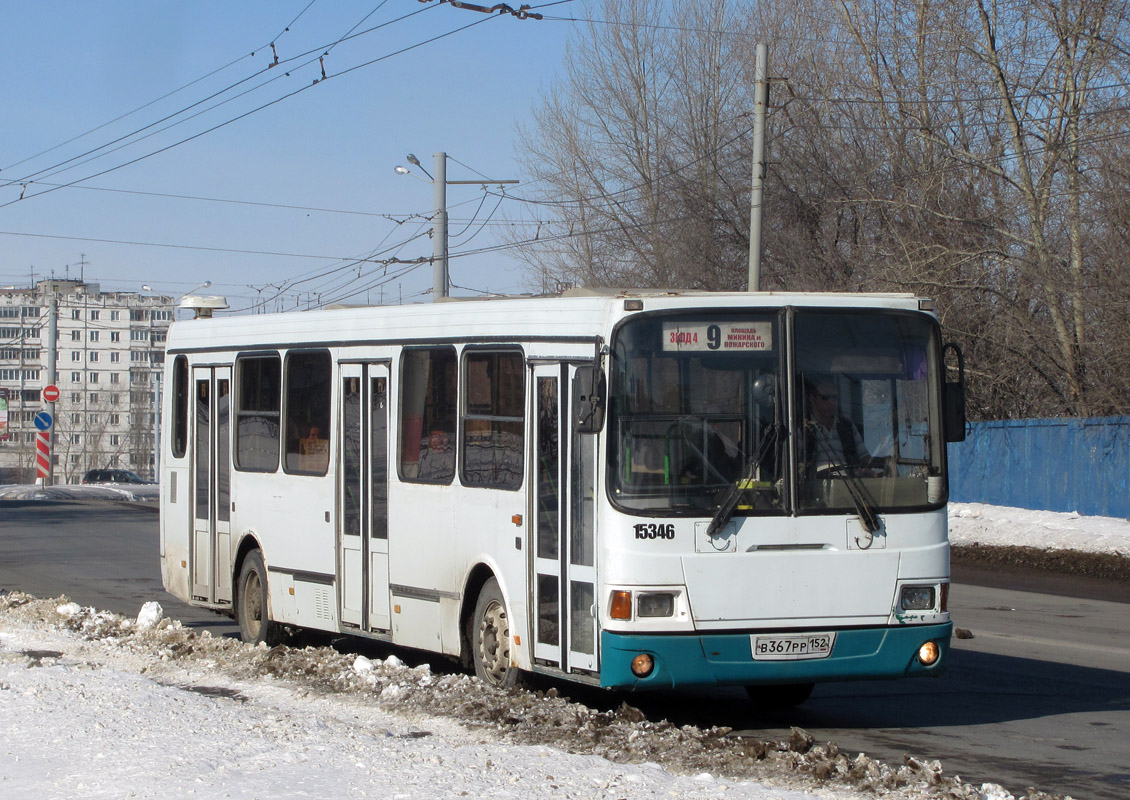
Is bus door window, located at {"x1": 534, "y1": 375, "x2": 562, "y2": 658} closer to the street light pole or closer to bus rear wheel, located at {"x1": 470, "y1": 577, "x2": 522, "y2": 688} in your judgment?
bus rear wheel, located at {"x1": 470, "y1": 577, "x2": 522, "y2": 688}

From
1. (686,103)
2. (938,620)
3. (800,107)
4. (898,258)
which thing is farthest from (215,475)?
(686,103)

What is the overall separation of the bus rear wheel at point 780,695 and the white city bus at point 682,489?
0.07 ft

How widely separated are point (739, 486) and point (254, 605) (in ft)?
18.3

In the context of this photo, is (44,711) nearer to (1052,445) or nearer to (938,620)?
(938,620)

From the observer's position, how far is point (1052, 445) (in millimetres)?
25141

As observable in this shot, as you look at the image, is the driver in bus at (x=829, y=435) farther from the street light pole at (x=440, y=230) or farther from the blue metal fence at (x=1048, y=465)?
the street light pole at (x=440, y=230)

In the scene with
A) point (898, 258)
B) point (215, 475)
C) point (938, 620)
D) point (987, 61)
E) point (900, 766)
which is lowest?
point (900, 766)

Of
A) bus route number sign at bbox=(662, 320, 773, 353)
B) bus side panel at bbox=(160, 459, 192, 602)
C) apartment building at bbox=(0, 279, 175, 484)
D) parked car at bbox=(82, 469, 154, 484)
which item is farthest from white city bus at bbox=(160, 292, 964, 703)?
apartment building at bbox=(0, 279, 175, 484)

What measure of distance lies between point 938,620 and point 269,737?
381 cm

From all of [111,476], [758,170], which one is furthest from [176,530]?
[111,476]

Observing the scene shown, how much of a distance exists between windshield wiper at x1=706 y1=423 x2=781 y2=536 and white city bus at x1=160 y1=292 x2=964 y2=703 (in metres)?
0.01

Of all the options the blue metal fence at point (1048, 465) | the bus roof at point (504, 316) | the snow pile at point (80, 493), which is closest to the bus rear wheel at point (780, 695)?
the bus roof at point (504, 316)

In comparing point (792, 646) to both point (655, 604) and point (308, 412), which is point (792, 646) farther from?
point (308, 412)

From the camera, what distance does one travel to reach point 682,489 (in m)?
7.70
